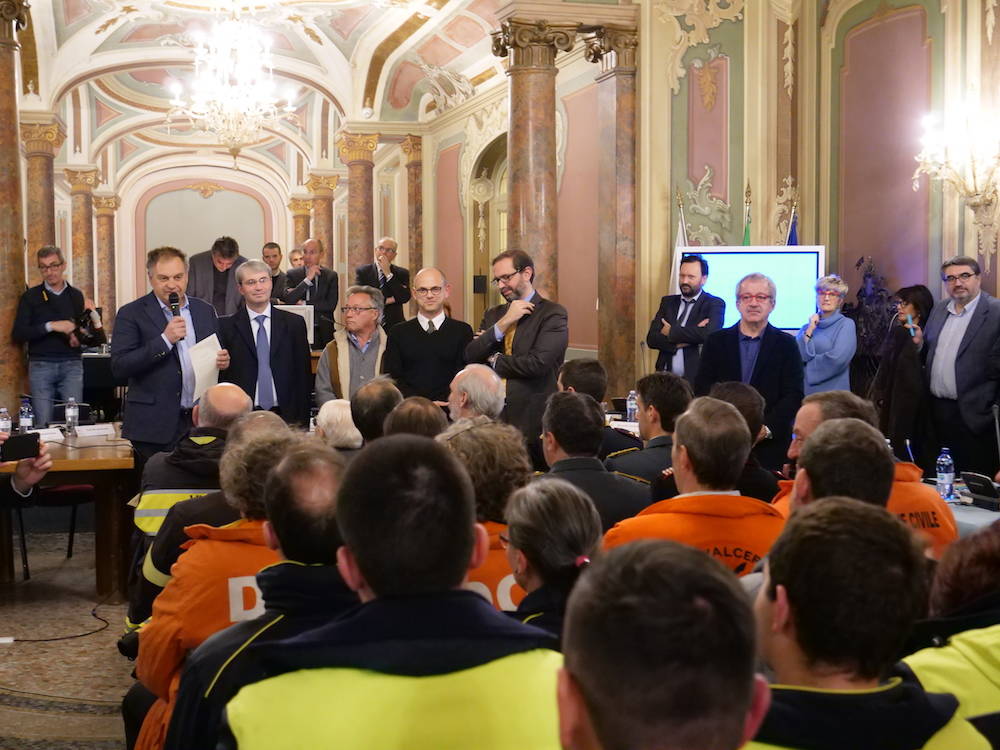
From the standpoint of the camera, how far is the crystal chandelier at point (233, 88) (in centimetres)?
1341

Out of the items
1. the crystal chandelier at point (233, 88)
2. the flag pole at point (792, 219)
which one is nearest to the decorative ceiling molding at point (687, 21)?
the flag pole at point (792, 219)

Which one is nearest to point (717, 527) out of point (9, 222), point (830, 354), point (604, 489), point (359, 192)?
point (604, 489)

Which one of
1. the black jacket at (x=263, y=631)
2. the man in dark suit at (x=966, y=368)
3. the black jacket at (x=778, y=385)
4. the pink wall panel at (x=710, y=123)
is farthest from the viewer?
the pink wall panel at (x=710, y=123)

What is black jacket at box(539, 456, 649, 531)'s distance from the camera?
3.21m

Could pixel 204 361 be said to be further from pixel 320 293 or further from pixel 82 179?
pixel 82 179

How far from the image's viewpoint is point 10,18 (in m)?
7.79

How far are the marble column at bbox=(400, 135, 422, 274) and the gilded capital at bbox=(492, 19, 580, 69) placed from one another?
7.91 meters

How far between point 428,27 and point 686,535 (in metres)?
12.0

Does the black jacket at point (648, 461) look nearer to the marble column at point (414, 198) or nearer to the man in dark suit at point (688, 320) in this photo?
the man in dark suit at point (688, 320)

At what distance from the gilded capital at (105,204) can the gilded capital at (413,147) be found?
969 centimetres

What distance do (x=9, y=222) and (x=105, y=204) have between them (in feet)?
56.3

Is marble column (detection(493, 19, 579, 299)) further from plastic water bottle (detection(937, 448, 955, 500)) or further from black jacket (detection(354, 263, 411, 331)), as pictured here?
plastic water bottle (detection(937, 448, 955, 500))

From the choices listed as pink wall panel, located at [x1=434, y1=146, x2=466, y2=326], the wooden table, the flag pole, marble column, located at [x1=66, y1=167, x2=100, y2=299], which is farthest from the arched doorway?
the wooden table

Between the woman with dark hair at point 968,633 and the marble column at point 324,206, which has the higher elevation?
the marble column at point 324,206
